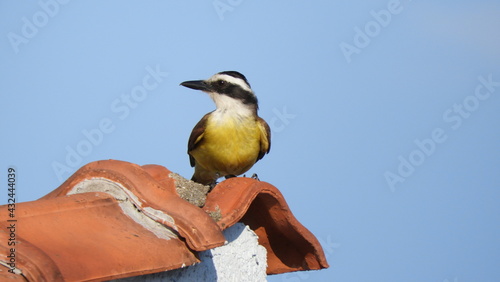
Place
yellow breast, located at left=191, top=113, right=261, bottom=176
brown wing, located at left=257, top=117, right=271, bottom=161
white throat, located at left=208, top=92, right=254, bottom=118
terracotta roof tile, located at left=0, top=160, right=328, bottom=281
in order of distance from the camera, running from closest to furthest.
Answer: terracotta roof tile, located at left=0, top=160, right=328, bottom=281, yellow breast, located at left=191, top=113, right=261, bottom=176, white throat, located at left=208, top=92, right=254, bottom=118, brown wing, located at left=257, top=117, right=271, bottom=161

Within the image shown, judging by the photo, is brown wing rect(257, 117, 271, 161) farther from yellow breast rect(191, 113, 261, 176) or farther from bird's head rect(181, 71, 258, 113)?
bird's head rect(181, 71, 258, 113)

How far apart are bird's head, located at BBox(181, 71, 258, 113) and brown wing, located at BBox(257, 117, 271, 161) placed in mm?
181

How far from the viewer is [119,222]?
3445 mm

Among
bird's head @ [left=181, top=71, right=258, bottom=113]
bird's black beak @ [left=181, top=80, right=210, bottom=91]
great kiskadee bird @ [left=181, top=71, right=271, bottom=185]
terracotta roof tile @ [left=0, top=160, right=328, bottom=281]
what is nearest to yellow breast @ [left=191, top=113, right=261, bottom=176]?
great kiskadee bird @ [left=181, top=71, right=271, bottom=185]

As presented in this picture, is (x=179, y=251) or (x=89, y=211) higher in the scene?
(x=89, y=211)

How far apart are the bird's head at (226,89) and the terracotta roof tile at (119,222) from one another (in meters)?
2.20

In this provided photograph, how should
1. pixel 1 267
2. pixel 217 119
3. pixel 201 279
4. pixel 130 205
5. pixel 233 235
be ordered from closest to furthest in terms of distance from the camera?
pixel 1 267 < pixel 130 205 < pixel 201 279 < pixel 233 235 < pixel 217 119

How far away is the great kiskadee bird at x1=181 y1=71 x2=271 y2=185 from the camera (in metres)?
6.34

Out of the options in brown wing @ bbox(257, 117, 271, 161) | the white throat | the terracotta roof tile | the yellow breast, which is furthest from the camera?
brown wing @ bbox(257, 117, 271, 161)

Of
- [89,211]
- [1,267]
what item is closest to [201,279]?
[89,211]

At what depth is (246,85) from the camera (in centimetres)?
665

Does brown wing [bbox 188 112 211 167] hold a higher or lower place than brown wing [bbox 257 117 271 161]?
higher

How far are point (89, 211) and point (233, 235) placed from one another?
122 cm

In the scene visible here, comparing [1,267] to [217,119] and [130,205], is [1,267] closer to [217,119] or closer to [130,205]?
[130,205]
